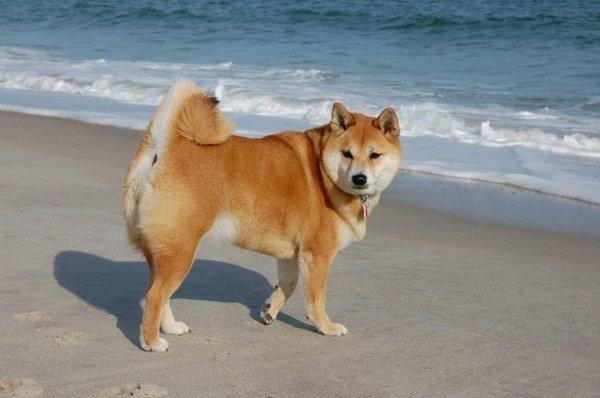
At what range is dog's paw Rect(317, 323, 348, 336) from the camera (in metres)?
5.15

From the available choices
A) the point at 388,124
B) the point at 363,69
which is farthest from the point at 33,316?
the point at 363,69

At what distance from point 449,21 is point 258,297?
65.6ft

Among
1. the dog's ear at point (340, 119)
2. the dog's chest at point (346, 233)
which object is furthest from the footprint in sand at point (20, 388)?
the dog's ear at point (340, 119)

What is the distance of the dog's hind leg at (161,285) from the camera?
4688 millimetres

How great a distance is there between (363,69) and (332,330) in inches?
540

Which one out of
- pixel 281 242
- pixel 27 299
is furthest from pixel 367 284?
pixel 27 299

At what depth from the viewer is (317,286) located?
5.10 meters

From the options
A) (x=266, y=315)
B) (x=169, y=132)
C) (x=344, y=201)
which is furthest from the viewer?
(x=266, y=315)

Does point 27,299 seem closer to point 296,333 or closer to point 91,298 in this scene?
point 91,298

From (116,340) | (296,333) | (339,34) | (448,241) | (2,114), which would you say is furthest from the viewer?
(339,34)

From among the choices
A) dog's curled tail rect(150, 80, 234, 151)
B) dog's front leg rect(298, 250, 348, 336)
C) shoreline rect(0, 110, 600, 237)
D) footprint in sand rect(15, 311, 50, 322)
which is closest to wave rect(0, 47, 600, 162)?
shoreline rect(0, 110, 600, 237)

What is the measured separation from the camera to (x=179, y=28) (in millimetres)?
26516

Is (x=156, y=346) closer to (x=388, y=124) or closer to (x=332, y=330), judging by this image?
(x=332, y=330)

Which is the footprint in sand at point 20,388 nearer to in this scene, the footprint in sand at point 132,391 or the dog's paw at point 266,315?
the footprint in sand at point 132,391
